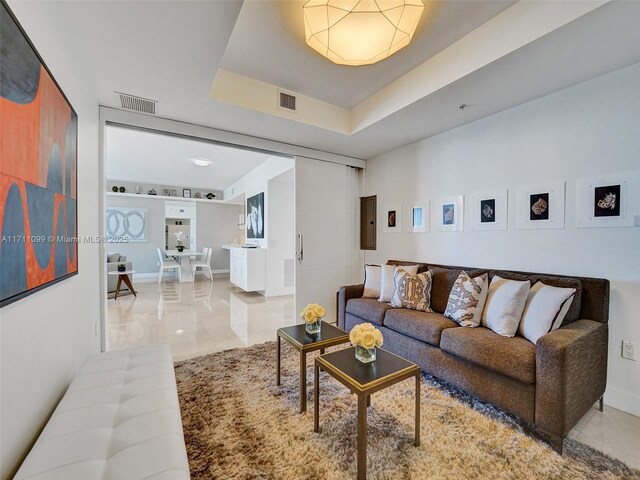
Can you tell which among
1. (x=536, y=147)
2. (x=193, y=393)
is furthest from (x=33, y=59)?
(x=536, y=147)

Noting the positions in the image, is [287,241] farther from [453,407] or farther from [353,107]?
[453,407]

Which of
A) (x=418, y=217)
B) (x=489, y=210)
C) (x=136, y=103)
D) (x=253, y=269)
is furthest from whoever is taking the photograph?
(x=253, y=269)

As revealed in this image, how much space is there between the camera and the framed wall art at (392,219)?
12.0 ft

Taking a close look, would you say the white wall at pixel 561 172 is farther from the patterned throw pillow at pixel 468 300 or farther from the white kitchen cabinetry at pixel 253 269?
the white kitchen cabinetry at pixel 253 269

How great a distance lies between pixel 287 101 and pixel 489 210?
228 cm

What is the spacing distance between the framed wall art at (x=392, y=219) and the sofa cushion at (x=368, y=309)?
112 centimetres

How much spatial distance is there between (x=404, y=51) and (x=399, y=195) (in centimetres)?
180

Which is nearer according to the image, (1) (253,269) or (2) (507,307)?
(2) (507,307)

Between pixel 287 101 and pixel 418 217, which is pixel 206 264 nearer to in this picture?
pixel 287 101

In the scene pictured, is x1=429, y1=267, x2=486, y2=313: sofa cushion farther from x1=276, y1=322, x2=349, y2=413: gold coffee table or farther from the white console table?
the white console table

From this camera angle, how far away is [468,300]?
88.0 inches

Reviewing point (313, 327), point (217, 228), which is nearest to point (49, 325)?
point (313, 327)

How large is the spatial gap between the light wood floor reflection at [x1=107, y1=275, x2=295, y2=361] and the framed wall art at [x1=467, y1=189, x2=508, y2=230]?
260cm

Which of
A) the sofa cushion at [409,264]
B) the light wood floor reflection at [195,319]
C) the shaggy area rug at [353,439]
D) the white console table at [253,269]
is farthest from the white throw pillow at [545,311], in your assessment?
the white console table at [253,269]
